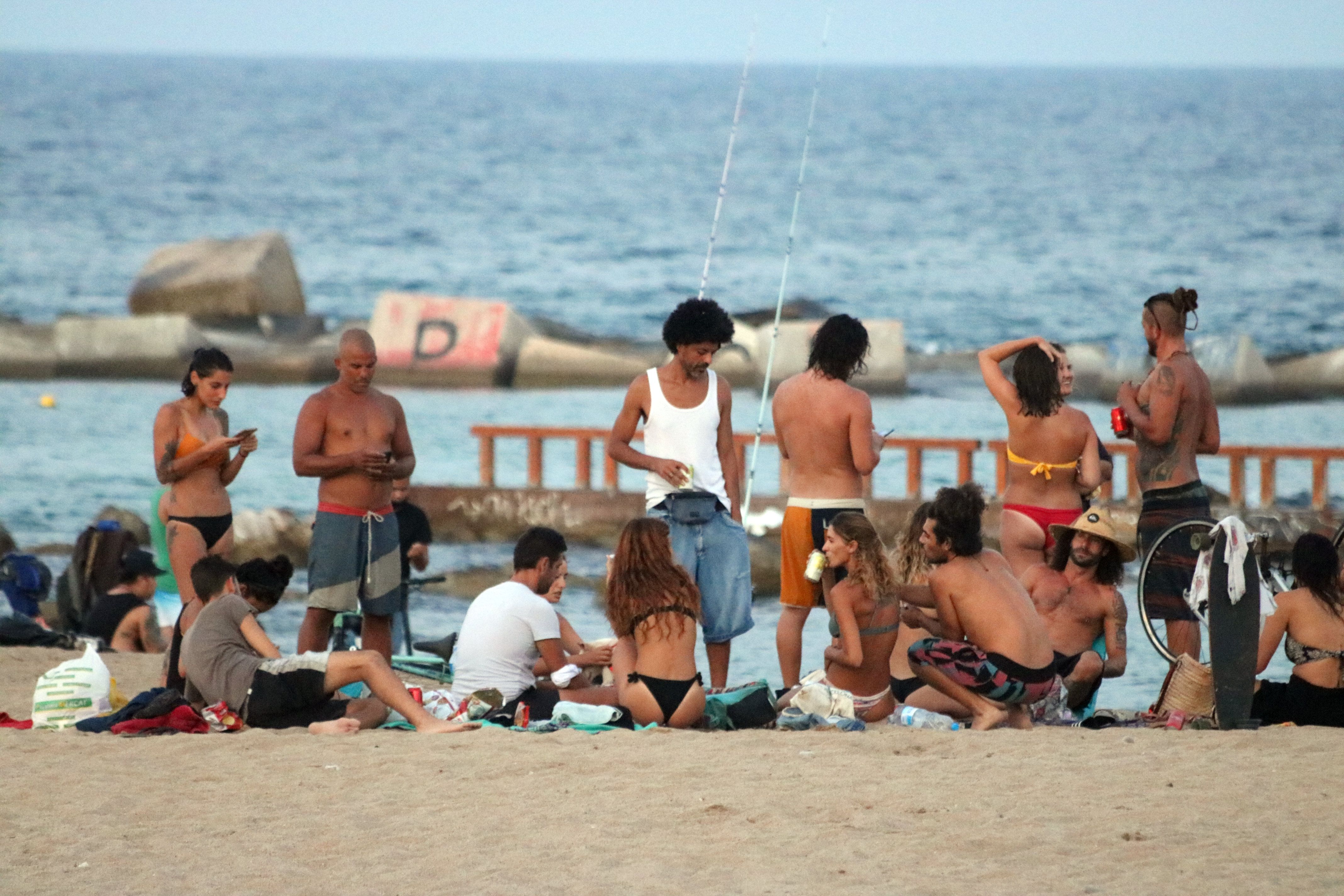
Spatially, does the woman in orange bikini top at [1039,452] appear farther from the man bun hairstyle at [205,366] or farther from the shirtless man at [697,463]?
the man bun hairstyle at [205,366]

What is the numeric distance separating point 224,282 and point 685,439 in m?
23.3

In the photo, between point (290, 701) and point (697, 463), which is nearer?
point (290, 701)

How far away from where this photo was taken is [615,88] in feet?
495

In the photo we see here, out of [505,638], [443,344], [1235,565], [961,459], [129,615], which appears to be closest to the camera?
[1235,565]

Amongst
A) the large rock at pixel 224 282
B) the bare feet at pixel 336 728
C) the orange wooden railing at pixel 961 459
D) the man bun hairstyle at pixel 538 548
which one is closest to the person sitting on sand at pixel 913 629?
the man bun hairstyle at pixel 538 548

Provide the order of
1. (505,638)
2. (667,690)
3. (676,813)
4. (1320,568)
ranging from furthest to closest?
(505,638)
(667,690)
(1320,568)
(676,813)

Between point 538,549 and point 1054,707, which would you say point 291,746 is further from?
point 1054,707

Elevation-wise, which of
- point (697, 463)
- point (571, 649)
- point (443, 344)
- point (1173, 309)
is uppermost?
point (443, 344)

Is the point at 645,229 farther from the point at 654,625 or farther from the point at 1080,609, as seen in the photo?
the point at 654,625

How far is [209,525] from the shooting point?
7.12 m

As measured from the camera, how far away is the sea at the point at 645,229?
18469 millimetres

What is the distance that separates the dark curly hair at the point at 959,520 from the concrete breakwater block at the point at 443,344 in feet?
61.9

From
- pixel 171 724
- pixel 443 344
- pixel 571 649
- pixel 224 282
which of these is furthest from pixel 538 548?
pixel 224 282

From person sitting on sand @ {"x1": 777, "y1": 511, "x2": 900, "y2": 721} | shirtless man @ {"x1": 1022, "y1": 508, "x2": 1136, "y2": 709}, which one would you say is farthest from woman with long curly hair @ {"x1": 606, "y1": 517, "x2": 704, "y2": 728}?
shirtless man @ {"x1": 1022, "y1": 508, "x2": 1136, "y2": 709}
